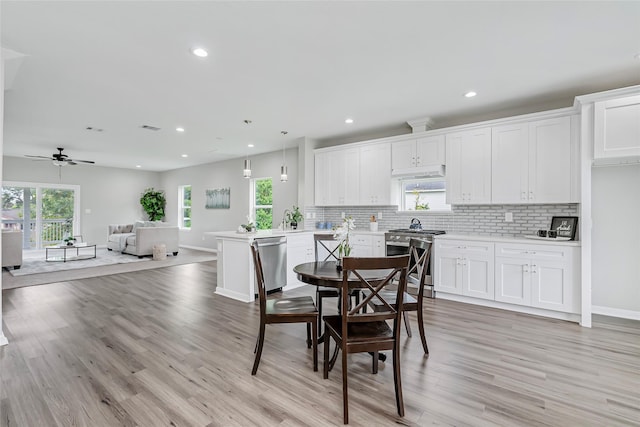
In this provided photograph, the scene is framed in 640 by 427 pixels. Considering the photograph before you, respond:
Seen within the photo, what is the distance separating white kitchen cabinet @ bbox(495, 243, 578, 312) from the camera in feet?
11.5

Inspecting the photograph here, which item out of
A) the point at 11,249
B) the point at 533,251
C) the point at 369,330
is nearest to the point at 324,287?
the point at 369,330

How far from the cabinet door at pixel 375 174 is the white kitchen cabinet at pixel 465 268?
4.52ft

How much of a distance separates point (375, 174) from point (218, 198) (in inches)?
218

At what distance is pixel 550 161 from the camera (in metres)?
3.83

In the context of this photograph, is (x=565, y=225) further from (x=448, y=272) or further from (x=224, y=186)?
(x=224, y=186)

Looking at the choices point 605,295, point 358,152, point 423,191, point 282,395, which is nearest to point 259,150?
point 358,152

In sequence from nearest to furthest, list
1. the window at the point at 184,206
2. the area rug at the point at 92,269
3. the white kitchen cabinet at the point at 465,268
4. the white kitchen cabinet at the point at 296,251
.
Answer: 1. the white kitchen cabinet at the point at 465,268
2. the white kitchen cabinet at the point at 296,251
3. the area rug at the point at 92,269
4. the window at the point at 184,206

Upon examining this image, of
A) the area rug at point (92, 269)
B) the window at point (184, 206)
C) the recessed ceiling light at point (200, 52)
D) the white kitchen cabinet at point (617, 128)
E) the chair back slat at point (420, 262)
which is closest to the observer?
the chair back slat at point (420, 262)

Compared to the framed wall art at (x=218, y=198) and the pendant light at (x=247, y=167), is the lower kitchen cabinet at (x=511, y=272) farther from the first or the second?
the framed wall art at (x=218, y=198)

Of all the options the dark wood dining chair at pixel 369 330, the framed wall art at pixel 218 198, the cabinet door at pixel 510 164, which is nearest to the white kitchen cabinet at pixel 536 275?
the cabinet door at pixel 510 164

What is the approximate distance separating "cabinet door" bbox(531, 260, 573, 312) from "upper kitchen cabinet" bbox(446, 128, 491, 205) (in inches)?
44.0

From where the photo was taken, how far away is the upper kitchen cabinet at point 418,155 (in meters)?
4.70

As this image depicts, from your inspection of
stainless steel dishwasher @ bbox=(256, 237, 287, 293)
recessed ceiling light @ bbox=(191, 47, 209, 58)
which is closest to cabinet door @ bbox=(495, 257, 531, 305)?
stainless steel dishwasher @ bbox=(256, 237, 287, 293)

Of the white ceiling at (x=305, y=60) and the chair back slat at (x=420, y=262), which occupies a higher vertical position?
the white ceiling at (x=305, y=60)
